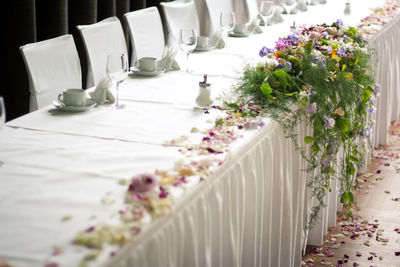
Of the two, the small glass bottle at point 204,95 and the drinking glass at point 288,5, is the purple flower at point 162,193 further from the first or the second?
the drinking glass at point 288,5

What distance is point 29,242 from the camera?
4.36 ft

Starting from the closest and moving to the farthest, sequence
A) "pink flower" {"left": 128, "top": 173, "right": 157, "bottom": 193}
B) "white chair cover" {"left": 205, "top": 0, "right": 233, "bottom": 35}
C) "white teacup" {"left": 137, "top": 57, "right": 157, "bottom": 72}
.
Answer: "pink flower" {"left": 128, "top": 173, "right": 157, "bottom": 193} → "white teacup" {"left": 137, "top": 57, "right": 157, "bottom": 72} → "white chair cover" {"left": 205, "top": 0, "right": 233, "bottom": 35}

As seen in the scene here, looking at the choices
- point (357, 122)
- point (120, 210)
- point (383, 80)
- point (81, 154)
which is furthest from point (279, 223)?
point (383, 80)

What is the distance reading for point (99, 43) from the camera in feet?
11.2

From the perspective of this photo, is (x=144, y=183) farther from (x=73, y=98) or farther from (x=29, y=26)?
(x=29, y=26)

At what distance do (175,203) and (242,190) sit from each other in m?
0.51

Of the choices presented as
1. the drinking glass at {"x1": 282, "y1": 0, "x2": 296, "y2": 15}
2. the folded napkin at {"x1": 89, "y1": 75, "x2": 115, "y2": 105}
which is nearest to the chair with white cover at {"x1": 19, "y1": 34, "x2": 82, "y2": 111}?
the folded napkin at {"x1": 89, "y1": 75, "x2": 115, "y2": 105}

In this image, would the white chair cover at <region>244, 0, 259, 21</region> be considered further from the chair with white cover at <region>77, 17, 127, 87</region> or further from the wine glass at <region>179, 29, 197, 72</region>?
the wine glass at <region>179, 29, 197, 72</region>

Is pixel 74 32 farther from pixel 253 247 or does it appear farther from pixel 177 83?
pixel 253 247

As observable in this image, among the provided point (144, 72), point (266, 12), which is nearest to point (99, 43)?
point (144, 72)

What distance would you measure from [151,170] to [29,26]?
2.39 m

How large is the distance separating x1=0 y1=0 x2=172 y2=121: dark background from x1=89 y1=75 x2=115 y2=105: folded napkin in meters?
1.57

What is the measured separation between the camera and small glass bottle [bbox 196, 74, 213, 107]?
7.84 feet

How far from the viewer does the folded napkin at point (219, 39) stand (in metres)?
3.66
